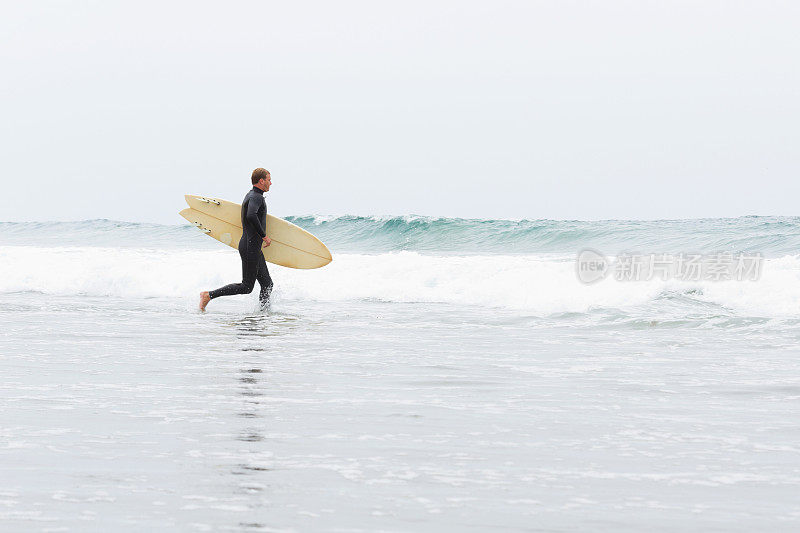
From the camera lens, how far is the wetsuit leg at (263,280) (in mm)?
9961

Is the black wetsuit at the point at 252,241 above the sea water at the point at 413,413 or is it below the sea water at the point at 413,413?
above

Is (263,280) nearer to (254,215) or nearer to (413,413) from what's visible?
(254,215)

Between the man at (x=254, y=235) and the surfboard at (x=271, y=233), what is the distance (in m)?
0.96

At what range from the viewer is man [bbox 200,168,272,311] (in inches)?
385

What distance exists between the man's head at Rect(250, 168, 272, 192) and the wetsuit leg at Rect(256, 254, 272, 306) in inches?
31.7

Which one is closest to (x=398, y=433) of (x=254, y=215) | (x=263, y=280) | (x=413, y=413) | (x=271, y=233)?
(x=413, y=413)

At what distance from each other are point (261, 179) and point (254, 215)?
16.6 inches

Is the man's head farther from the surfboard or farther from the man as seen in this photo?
the surfboard

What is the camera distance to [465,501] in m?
2.87

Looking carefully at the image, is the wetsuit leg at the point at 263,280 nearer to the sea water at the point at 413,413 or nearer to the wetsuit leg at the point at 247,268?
the wetsuit leg at the point at 247,268

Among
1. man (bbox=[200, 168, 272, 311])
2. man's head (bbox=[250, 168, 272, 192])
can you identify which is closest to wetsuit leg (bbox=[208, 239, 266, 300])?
man (bbox=[200, 168, 272, 311])

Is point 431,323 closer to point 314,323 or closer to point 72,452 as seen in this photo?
point 314,323

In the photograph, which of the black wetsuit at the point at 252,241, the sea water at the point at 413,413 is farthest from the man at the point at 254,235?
the sea water at the point at 413,413

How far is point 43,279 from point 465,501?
43.8ft
